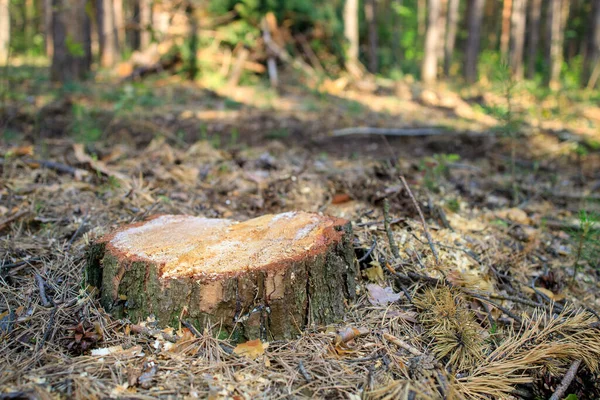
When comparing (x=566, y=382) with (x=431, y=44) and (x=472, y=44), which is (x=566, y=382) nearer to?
(x=431, y=44)

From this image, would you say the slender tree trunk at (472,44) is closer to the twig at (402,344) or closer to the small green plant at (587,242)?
the small green plant at (587,242)

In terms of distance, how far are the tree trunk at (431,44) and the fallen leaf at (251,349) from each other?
11910 millimetres

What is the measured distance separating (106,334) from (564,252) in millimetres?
2910

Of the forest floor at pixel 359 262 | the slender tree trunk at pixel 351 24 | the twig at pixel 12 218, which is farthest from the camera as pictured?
the slender tree trunk at pixel 351 24

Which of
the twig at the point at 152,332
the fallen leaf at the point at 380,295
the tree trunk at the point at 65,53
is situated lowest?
the fallen leaf at the point at 380,295

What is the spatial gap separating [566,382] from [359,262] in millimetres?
1065

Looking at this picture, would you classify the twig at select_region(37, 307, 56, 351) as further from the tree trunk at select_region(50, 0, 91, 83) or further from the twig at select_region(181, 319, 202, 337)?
the tree trunk at select_region(50, 0, 91, 83)

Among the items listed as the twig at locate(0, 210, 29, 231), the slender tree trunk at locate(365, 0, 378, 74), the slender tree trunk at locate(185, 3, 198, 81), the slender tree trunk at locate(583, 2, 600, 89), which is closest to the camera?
the twig at locate(0, 210, 29, 231)

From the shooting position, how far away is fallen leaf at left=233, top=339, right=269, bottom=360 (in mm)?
1841

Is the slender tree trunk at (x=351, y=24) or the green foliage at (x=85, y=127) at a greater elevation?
the slender tree trunk at (x=351, y=24)

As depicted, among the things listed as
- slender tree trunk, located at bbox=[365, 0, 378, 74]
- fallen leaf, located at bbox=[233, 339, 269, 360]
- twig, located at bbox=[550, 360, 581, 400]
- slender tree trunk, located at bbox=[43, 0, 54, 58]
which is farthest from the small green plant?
slender tree trunk, located at bbox=[365, 0, 378, 74]

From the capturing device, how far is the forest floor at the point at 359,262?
1740mm

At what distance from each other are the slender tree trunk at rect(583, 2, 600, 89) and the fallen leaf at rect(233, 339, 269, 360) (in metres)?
11.7

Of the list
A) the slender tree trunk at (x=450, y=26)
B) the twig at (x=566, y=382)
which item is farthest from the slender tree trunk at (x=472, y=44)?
the twig at (x=566, y=382)
